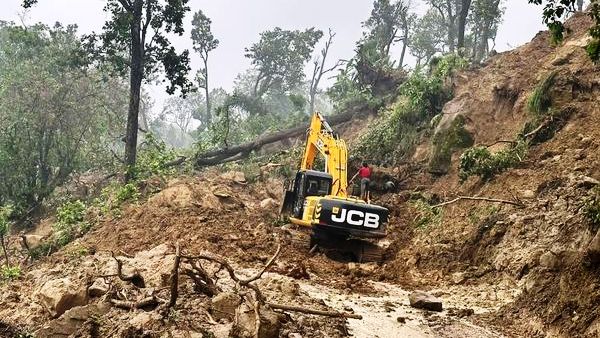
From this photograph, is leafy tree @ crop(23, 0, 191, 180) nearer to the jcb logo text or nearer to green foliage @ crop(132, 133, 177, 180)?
green foliage @ crop(132, 133, 177, 180)

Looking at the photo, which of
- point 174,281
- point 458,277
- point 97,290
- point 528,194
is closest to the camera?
point 174,281

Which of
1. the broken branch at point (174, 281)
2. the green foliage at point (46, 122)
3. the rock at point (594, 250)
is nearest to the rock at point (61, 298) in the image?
the broken branch at point (174, 281)

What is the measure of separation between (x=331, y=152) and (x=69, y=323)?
27.4ft

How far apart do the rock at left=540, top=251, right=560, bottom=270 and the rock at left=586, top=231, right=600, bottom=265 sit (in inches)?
36.8

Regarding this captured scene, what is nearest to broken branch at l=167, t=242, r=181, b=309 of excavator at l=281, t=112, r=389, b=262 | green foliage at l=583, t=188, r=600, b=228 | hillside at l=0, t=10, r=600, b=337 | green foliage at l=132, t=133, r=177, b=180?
hillside at l=0, t=10, r=600, b=337

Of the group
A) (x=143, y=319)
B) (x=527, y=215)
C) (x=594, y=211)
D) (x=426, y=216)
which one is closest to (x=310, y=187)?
(x=426, y=216)

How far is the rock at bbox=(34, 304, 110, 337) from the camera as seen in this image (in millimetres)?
5270

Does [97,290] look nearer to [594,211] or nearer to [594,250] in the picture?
[594,250]

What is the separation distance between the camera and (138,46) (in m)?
18.6

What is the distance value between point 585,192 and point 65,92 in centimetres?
2021

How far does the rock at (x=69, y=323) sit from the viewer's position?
5270 mm

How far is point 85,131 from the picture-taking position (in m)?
23.3

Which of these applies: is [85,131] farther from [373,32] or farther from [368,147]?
[373,32]

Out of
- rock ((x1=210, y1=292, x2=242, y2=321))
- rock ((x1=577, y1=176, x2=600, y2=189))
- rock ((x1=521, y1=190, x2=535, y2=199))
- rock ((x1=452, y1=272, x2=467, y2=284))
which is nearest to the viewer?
rock ((x1=210, y1=292, x2=242, y2=321))
